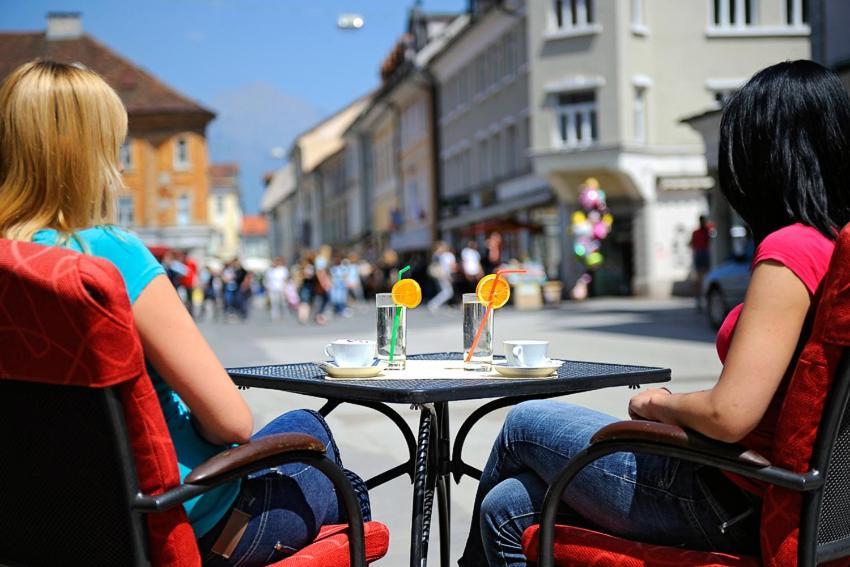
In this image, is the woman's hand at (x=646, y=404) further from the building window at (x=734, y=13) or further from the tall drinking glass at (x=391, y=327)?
the building window at (x=734, y=13)

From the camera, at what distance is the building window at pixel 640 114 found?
32719 mm

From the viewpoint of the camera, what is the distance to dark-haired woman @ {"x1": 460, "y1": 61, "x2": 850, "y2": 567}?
240cm

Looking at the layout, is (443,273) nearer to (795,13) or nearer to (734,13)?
(734,13)

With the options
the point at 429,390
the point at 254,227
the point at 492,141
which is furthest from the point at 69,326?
the point at 254,227

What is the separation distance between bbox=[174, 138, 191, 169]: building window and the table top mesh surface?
211 feet

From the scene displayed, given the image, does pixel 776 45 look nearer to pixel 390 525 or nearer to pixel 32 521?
pixel 390 525

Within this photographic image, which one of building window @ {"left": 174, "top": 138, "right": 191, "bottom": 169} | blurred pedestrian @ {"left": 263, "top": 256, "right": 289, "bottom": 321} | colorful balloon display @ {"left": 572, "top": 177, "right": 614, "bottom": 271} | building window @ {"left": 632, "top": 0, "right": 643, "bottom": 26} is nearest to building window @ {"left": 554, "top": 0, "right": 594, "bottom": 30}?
building window @ {"left": 632, "top": 0, "right": 643, "bottom": 26}

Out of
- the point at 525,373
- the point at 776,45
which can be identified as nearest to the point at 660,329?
the point at 525,373

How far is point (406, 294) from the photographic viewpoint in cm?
345

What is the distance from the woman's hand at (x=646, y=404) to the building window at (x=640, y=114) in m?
30.6

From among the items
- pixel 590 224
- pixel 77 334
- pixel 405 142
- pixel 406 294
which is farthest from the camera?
pixel 405 142

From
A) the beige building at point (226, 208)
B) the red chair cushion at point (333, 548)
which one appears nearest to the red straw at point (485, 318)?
the red chair cushion at point (333, 548)

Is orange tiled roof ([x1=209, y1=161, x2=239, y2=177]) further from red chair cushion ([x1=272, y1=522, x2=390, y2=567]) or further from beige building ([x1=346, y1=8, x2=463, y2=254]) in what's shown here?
red chair cushion ([x1=272, y1=522, x2=390, y2=567])

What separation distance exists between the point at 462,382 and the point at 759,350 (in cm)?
97
